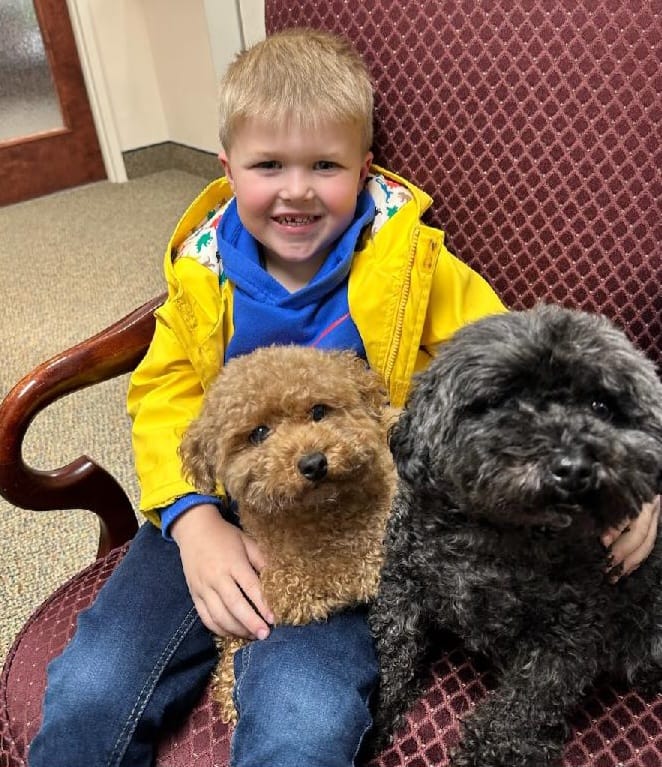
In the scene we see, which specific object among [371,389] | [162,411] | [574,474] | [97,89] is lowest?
[97,89]

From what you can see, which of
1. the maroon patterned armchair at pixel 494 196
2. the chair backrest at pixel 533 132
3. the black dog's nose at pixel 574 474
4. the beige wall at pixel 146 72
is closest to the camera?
the black dog's nose at pixel 574 474

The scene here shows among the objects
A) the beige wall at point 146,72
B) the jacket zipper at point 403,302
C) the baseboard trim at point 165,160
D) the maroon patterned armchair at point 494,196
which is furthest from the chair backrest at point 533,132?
the baseboard trim at point 165,160

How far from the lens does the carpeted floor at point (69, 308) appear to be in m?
1.78

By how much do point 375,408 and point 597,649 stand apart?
1.27 feet

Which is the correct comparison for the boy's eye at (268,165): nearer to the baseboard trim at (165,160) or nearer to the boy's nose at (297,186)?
the boy's nose at (297,186)

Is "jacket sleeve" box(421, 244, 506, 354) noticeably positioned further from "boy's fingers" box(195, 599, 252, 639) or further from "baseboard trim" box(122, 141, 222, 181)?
"baseboard trim" box(122, 141, 222, 181)

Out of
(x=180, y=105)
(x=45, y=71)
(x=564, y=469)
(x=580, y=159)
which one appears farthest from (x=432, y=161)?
(x=45, y=71)

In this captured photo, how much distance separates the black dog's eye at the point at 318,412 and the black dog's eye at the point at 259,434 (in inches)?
2.2

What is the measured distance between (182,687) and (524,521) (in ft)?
1.58

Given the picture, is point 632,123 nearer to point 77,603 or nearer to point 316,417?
point 316,417

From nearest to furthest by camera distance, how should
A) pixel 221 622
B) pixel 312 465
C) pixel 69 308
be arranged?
pixel 312 465 < pixel 221 622 < pixel 69 308

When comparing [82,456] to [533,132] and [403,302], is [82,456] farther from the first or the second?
[533,132]

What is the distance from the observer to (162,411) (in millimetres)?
1086

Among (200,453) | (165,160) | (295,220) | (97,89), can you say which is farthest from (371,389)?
(165,160)
